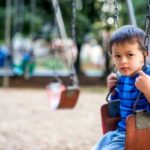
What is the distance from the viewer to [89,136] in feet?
20.0

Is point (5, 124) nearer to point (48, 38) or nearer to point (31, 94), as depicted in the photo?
point (31, 94)

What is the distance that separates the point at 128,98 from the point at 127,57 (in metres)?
0.18

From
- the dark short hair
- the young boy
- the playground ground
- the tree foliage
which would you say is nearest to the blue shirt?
the young boy

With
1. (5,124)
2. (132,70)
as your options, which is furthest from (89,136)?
(132,70)

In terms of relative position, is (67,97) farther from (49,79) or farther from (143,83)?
(49,79)

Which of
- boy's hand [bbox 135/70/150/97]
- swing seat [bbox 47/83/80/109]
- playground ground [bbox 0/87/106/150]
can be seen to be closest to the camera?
boy's hand [bbox 135/70/150/97]

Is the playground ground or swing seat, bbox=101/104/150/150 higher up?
swing seat, bbox=101/104/150/150

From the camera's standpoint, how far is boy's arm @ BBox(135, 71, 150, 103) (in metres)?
1.86

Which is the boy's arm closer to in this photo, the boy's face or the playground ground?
the boy's face

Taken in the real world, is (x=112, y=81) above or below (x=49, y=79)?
above

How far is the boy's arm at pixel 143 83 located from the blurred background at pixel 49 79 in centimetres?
149

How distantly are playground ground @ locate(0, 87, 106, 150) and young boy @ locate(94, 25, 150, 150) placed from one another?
10.4ft

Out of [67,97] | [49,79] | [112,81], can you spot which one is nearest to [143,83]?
[112,81]

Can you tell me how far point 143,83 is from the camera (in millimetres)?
1861
